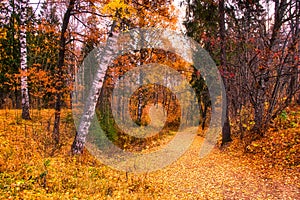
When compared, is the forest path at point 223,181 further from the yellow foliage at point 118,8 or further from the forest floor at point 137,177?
the yellow foliage at point 118,8

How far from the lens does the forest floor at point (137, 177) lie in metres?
5.25

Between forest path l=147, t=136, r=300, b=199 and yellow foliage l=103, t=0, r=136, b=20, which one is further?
yellow foliage l=103, t=0, r=136, b=20

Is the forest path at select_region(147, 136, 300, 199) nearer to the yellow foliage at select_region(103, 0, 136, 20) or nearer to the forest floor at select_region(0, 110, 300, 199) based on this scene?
the forest floor at select_region(0, 110, 300, 199)

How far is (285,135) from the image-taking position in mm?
9398

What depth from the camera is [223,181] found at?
7273mm

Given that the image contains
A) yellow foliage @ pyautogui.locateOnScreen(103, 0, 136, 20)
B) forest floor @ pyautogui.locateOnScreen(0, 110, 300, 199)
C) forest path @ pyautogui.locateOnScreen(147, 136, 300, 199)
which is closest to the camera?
forest floor @ pyautogui.locateOnScreen(0, 110, 300, 199)

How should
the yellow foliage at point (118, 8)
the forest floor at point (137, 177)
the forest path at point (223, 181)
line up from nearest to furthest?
the forest floor at point (137, 177) < the forest path at point (223, 181) < the yellow foliage at point (118, 8)

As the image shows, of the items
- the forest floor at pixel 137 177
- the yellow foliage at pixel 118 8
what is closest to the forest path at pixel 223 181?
the forest floor at pixel 137 177

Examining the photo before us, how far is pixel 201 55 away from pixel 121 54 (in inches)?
258

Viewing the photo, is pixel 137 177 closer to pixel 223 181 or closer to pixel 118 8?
pixel 223 181

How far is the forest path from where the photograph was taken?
618 cm

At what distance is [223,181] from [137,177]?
248 centimetres

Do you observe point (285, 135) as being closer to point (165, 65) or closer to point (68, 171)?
point (68, 171)

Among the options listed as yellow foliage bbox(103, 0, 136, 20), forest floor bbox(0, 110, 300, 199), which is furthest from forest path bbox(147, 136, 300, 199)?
yellow foliage bbox(103, 0, 136, 20)
